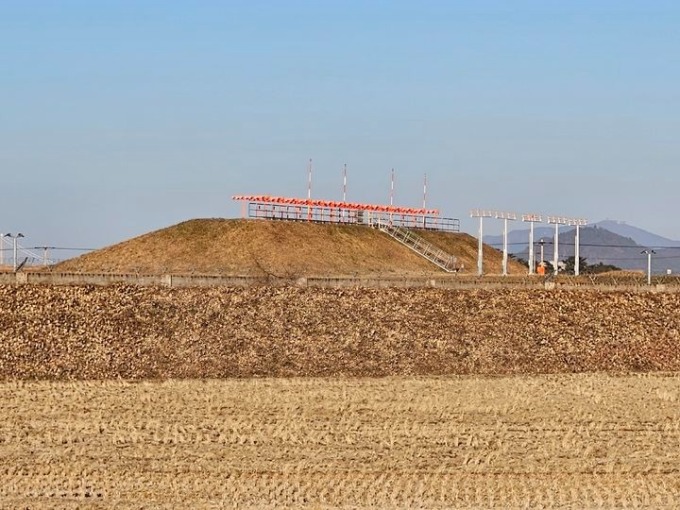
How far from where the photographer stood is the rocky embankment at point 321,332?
4753 centimetres

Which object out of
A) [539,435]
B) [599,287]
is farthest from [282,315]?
[539,435]

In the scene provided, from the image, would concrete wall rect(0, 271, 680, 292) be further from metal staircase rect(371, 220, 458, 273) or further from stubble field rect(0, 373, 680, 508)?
metal staircase rect(371, 220, 458, 273)

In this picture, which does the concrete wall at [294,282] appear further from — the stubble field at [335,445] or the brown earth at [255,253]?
the stubble field at [335,445]

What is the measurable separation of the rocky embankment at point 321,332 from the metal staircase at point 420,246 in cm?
2553

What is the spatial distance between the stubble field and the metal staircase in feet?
144

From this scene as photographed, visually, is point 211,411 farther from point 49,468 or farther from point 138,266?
point 138,266

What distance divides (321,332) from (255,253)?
24.0 metres

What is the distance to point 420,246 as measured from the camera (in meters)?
89.2

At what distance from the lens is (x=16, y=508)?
24.6 m

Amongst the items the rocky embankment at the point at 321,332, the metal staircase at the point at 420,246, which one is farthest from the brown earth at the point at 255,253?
the rocky embankment at the point at 321,332

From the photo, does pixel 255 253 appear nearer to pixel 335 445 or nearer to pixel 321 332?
pixel 321 332

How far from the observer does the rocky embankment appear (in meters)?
47.5

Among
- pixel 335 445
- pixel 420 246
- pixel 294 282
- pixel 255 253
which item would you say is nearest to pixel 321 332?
pixel 294 282

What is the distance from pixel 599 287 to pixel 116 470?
3960 cm
